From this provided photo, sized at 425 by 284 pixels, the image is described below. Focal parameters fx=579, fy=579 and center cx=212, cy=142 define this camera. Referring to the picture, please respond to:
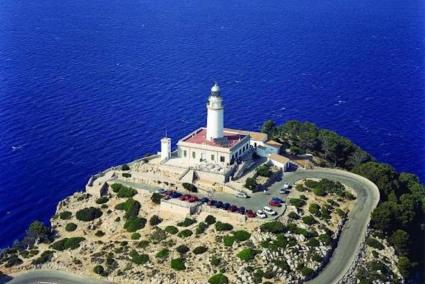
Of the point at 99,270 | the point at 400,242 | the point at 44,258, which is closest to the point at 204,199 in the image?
the point at 99,270

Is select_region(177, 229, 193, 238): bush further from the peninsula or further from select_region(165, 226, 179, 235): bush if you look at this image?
select_region(165, 226, 179, 235): bush

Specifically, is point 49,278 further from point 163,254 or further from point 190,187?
point 190,187

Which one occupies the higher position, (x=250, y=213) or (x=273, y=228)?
(x=250, y=213)

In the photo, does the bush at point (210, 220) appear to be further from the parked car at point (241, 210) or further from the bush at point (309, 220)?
the bush at point (309, 220)

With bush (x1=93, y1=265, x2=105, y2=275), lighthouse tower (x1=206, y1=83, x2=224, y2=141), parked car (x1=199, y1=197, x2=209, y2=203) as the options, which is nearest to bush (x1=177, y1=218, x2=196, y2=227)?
parked car (x1=199, y1=197, x2=209, y2=203)

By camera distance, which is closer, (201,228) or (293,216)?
(201,228)

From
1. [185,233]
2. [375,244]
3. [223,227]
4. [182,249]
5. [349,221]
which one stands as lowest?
[182,249]

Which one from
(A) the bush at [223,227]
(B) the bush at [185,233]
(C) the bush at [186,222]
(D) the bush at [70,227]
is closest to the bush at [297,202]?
(A) the bush at [223,227]
